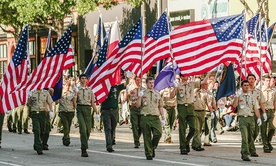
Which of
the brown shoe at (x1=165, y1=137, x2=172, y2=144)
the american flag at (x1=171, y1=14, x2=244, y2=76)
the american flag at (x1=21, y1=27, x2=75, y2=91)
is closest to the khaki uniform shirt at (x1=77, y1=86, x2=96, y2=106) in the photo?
the american flag at (x1=21, y1=27, x2=75, y2=91)

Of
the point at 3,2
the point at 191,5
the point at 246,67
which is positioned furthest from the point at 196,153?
the point at 3,2

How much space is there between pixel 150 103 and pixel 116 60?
1909 millimetres

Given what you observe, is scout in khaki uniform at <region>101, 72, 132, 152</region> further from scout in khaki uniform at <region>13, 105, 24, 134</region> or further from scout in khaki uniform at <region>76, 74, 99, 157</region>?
scout in khaki uniform at <region>13, 105, 24, 134</region>

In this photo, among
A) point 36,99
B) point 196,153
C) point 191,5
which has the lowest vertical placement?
point 196,153

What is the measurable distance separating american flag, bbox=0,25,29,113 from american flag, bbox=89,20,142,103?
182 cm

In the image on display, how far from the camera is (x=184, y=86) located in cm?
2072

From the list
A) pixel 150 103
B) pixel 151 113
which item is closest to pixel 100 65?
pixel 150 103

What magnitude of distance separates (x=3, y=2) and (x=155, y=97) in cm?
2272

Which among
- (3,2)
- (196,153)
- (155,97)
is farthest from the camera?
(3,2)

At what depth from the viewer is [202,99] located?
21656 mm

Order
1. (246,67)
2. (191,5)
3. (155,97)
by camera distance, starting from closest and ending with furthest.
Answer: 1. (155,97)
2. (246,67)
3. (191,5)

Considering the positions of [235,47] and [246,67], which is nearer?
[235,47]

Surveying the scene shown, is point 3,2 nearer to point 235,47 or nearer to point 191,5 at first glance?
point 191,5

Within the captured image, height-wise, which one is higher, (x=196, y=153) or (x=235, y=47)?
(x=235, y=47)
